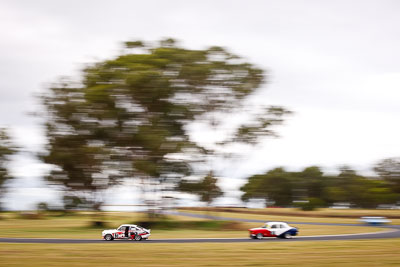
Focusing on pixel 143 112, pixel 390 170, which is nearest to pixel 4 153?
pixel 143 112

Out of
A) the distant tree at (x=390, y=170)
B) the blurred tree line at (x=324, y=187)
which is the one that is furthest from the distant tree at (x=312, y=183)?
the distant tree at (x=390, y=170)

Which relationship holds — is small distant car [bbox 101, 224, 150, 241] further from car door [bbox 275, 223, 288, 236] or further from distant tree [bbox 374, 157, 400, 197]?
distant tree [bbox 374, 157, 400, 197]

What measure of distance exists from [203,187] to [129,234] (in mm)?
18108

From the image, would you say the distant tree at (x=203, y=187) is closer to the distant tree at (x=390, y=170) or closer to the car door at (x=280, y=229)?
the car door at (x=280, y=229)

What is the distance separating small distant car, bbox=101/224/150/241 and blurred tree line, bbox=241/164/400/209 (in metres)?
81.7

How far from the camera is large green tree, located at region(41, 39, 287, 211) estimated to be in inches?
A: 1924

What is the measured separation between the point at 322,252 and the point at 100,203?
117 ft

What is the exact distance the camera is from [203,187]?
51969 mm

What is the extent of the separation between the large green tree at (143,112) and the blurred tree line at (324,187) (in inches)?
2588

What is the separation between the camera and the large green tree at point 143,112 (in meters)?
48.9

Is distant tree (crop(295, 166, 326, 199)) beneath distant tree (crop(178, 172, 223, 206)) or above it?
above

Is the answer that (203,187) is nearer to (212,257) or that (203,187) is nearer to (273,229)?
(273,229)

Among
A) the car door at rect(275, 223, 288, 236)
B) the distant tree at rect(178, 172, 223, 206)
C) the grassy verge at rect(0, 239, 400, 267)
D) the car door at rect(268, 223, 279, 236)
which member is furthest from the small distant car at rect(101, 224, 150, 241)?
the distant tree at rect(178, 172, 223, 206)

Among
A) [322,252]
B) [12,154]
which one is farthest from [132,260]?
[12,154]
